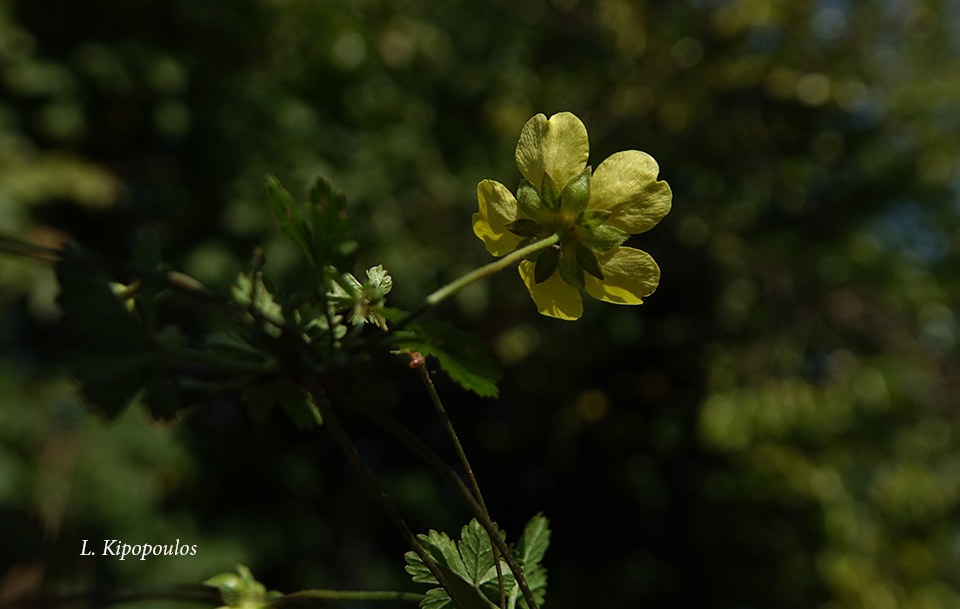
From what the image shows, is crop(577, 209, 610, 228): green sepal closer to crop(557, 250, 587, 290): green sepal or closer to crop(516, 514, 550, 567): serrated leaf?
crop(557, 250, 587, 290): green sepal

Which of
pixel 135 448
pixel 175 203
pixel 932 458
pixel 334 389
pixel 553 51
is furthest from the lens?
pixel 553 51

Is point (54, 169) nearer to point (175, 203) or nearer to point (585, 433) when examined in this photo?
point (175, 203)

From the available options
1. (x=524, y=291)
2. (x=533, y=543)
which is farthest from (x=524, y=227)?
(x=524, y=291)

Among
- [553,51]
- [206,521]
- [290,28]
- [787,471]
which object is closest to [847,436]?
[787,471]

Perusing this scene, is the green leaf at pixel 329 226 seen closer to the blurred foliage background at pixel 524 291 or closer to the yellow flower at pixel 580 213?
the yellow flower at pixel 580 213
